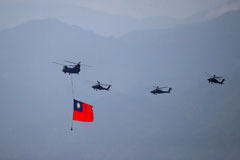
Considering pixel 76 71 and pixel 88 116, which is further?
pixel 76 71

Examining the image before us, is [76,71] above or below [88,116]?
above

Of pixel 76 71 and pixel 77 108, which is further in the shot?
pixel 76 71

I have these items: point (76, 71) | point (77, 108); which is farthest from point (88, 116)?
point (76, 71)

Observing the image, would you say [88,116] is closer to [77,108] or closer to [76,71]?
[77,108]

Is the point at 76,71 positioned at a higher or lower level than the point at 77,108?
higher
